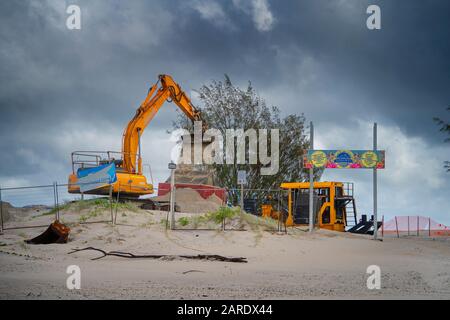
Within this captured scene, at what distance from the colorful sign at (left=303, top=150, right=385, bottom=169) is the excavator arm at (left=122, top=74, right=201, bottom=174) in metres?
9.21

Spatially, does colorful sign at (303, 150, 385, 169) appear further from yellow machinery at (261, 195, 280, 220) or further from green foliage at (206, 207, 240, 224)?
yellow machinery at (261, 195, 280, 220)

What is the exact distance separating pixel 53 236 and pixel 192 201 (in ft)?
40.5

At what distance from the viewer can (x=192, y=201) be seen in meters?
31.0

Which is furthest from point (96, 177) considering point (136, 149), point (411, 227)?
point (411, 227)

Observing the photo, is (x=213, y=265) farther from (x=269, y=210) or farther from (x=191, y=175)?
(x=191, y=175)

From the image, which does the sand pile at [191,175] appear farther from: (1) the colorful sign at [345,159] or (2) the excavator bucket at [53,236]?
(2) the excavator bucket at [53,236]

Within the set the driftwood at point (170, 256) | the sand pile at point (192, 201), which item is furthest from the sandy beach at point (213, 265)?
the sand pile at point (192, 201)

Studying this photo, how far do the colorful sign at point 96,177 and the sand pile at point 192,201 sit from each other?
512cm

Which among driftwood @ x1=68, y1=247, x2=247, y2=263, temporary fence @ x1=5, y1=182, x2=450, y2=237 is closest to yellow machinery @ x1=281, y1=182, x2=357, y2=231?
temporary fence @ x1=5, y1=182, x2=450, y2=237

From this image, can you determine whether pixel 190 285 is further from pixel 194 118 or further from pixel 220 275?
pixel 194 118

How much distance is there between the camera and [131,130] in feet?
95.9

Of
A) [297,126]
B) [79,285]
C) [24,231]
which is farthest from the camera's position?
[297,126]
